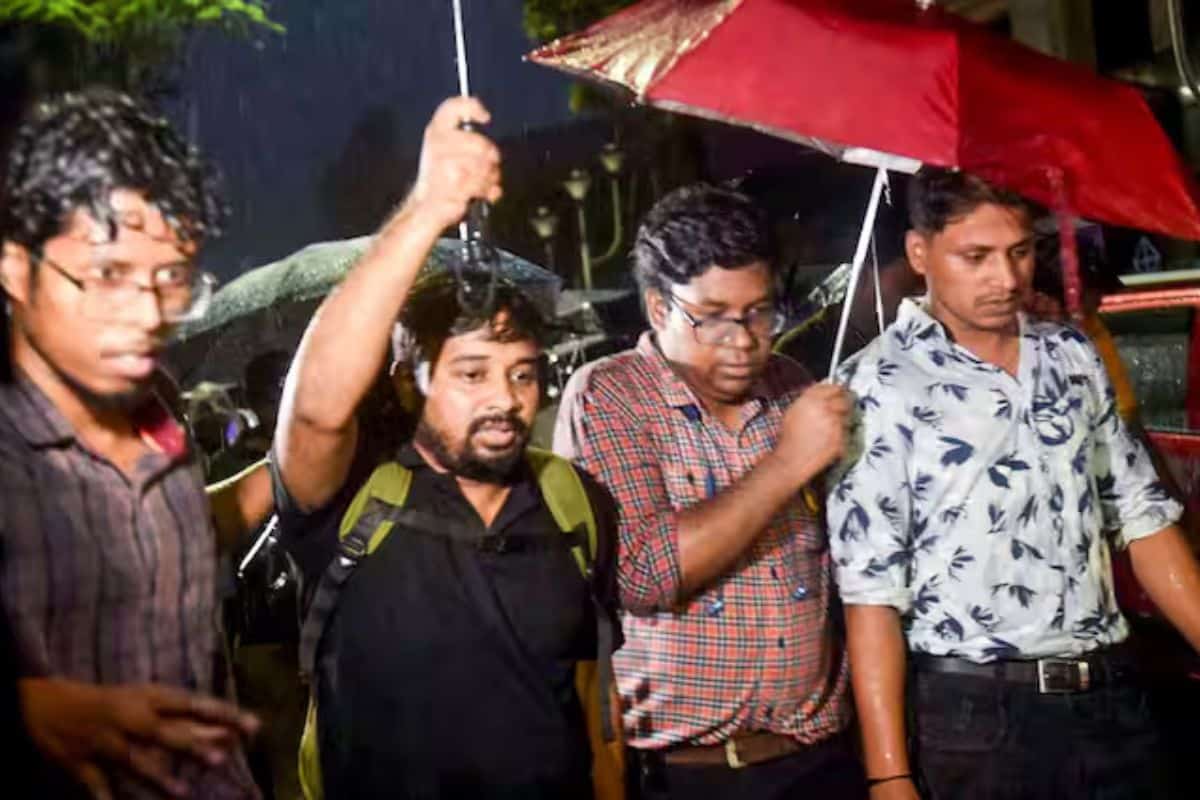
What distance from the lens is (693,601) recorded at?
3096 mm

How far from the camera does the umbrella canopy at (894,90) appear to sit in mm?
3084

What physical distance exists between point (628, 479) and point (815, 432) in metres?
0.44

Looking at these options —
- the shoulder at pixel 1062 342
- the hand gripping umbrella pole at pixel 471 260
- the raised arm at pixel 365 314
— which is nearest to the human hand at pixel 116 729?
the raised arm at pixel 365 314

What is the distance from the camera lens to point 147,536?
84.4 inches

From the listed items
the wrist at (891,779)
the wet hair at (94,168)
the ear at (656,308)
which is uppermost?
the wet hair at (94,168)

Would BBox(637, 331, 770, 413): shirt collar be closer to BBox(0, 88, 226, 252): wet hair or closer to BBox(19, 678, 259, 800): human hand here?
BBox(0, 88, 226, 252): wet hair

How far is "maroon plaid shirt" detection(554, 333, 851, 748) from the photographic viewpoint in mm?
3064

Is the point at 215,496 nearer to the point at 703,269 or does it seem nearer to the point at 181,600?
the point at 181,600

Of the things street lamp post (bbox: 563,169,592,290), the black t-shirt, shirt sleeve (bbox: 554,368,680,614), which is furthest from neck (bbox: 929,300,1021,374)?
street lamp post (bbox: 563,169,592,290)

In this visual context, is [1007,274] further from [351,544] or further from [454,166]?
[351,544]

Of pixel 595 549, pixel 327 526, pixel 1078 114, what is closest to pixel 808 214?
pixel 1078 114

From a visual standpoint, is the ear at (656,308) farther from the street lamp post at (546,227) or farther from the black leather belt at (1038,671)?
the street lamp post at (546,227)

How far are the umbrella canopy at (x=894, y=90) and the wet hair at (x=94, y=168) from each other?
4.09 feet

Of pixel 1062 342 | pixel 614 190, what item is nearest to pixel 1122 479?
pixel 1062 342
